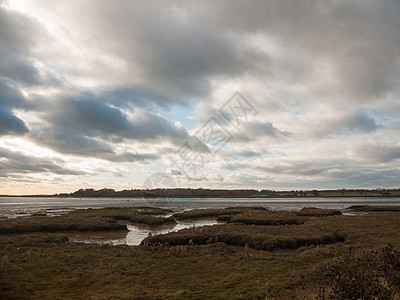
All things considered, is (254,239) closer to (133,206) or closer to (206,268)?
(206,268)

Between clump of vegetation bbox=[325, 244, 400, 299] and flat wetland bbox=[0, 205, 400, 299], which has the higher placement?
clump of vegetation bbox=[325, 244, 400, 299]

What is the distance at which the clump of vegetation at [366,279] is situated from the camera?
8.38 meters

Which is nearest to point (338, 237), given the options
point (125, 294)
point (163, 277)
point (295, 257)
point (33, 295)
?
point (295, 257)

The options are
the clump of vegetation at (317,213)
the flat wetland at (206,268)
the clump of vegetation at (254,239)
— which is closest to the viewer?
the flat wetland at (206,268)

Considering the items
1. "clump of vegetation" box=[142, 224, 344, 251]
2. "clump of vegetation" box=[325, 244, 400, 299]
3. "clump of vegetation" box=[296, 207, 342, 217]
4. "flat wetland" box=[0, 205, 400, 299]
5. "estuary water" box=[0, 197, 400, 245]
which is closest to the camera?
"clump of vegetation" box=[325, 244, 400, 299]

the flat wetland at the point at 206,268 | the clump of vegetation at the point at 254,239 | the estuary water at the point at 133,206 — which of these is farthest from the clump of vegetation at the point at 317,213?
A: the clump of vegetation at the point at 254,239

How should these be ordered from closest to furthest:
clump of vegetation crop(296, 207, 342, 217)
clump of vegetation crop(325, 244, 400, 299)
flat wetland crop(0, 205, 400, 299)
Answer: clump of vegetation crop(325, 244, 400, 299)
flat wetland crop(0, 205, 400, 299)
clump of vegetation crop(296, 207, 342, 217)

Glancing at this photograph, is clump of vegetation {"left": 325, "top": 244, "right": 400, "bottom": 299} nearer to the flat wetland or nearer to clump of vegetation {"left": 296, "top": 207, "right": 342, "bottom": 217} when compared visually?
the flat wetland

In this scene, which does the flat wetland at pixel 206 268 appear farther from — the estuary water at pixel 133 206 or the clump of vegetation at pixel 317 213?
the clump of vegetation at pixel 317 213

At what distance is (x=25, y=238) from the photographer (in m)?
25.7

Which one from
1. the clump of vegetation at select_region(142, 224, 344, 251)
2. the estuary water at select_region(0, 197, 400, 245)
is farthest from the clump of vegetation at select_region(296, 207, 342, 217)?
the clump of vegetation at select_region(142, 224, 344, 251)

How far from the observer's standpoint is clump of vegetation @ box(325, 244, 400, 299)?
27.5 feet

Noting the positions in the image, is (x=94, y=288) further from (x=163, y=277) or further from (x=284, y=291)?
(x=284, y=291)

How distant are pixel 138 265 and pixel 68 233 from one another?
22543 mm
